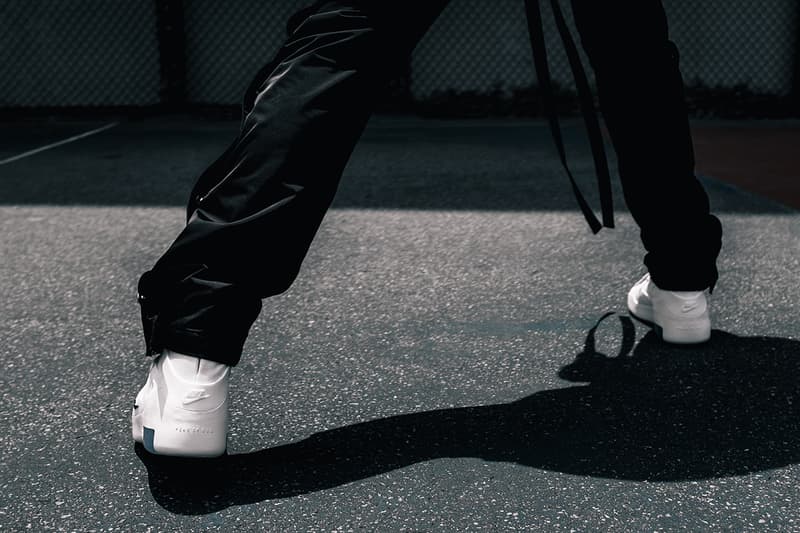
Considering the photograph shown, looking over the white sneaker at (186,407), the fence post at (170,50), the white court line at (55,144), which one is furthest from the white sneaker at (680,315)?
the fence post at (170,50)

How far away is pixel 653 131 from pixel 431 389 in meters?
0.68

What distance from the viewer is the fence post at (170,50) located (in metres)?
7.23

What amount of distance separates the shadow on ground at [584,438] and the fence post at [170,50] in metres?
5.87

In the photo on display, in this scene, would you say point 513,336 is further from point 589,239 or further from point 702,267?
point 589,239

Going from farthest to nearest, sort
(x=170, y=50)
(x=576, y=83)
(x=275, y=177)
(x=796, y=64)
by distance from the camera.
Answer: (x=170, y=50)
(x=796, y=64)
(x=576, y=83)
(x=275, y=177)

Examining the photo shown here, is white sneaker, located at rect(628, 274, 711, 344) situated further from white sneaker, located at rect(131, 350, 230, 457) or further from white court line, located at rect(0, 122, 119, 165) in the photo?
white court line, located at rect(0, 122, 119, 165)

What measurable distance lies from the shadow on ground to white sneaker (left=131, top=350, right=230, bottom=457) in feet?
0.18

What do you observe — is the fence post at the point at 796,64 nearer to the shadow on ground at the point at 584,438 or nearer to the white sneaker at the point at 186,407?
the shadow on ground at the point at 584,438

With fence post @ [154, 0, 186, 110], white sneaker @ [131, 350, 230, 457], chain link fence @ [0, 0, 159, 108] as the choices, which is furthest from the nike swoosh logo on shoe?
chain link fence @ [0, 0, 159, 108]

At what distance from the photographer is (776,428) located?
5.64 feet

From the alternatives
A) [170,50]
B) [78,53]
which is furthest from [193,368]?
[78,53]

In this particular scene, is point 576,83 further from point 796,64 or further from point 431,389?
point 796,64

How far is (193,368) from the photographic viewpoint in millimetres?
1466

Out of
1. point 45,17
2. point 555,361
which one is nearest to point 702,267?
point 555,361
